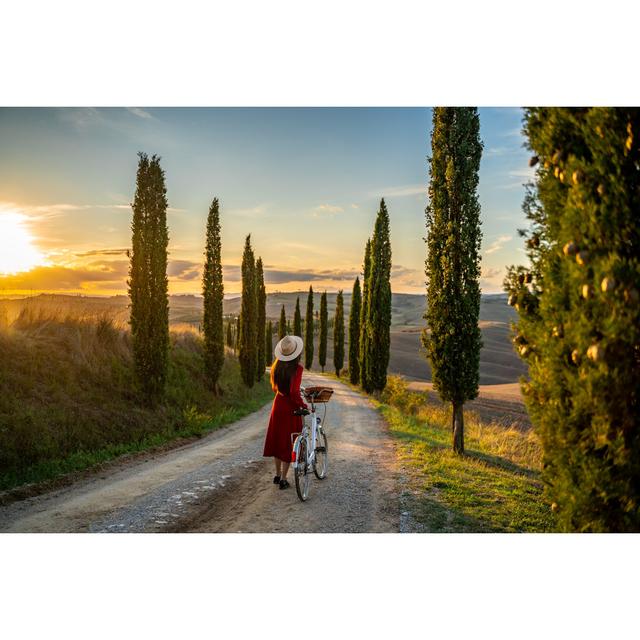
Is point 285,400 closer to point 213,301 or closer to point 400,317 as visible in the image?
point 213,301

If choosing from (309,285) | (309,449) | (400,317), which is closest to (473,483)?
(309,449)

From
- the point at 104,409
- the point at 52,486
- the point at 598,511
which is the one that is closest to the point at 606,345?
the point at 598,511

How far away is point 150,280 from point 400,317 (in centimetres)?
8421

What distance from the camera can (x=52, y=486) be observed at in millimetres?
6547

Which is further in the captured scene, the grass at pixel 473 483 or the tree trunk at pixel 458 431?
the tree trunk at pixel 458 431

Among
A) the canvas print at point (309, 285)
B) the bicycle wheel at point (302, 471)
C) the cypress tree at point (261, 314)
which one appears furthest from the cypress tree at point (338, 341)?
the bicycle wheel at point (302, 471)

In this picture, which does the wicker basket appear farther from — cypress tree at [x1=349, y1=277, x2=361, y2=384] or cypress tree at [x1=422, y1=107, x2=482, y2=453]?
cypress tree at [x1=349, y1=277, x2=361, y2=384]

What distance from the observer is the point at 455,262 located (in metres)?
9.28

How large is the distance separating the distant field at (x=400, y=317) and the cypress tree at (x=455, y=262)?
0.71 m

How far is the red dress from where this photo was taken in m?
6.12

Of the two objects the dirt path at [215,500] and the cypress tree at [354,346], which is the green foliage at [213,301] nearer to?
the dirt path at [215,500]

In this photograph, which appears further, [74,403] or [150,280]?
[150,280]

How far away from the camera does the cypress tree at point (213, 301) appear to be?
17406mm
